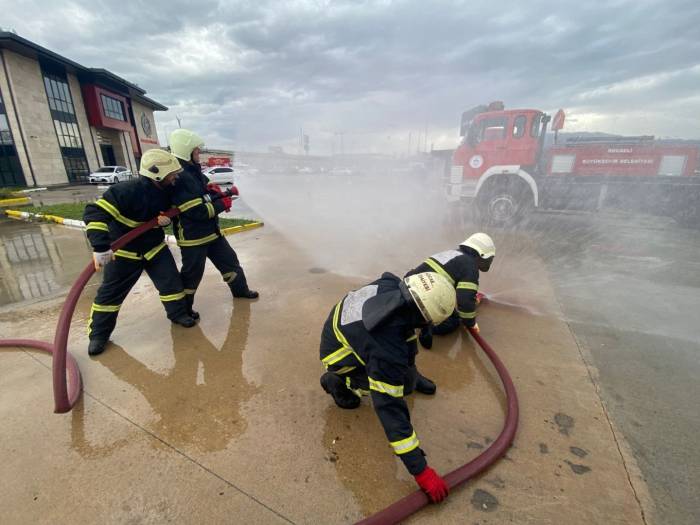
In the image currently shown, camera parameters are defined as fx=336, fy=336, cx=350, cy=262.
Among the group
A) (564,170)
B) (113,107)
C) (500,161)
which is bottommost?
(564,170)

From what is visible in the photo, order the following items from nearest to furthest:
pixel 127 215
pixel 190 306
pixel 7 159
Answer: pixel 127 215
pixel 190 306
pixel 7 159

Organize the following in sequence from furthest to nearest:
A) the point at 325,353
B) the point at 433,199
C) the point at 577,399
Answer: the point at 433,199 < the point at 577,399 < the point at 325,353

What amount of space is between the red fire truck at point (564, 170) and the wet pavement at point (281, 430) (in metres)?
5.24

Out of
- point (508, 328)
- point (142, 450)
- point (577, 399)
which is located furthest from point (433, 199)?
point (142, 450)

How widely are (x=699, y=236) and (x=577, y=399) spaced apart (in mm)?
7805

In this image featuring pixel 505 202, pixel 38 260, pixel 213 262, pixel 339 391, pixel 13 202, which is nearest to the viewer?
pixel 339 391

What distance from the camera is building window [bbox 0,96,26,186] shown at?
2061cm

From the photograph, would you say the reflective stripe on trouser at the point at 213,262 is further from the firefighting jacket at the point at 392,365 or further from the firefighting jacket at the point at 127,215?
the firefighting jacket at the point at 392,365

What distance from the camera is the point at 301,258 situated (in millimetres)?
5473

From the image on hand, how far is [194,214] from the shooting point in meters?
3.17

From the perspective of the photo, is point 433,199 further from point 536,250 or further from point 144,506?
point 144,506

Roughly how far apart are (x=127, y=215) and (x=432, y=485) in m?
2.92

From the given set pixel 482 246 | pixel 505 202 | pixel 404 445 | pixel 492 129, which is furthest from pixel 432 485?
pixel 492 129

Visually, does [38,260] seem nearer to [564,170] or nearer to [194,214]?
[194,214]
